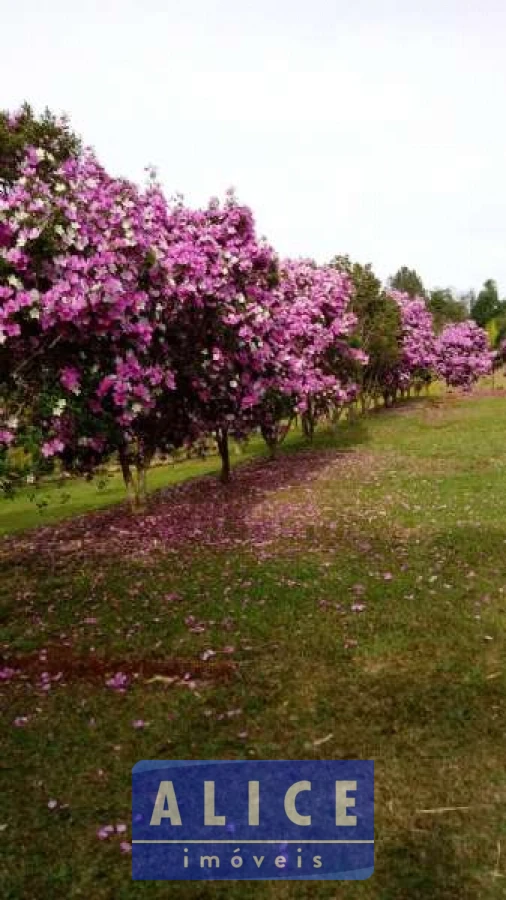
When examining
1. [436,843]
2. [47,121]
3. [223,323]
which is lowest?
[436,843]

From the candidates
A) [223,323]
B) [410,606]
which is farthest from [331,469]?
[410,606]

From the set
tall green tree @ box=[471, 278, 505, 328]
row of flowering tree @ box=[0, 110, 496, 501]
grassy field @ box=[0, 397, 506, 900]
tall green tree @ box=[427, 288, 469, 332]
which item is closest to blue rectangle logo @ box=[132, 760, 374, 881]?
grassy field @ box=[0, 397, 506, 900]

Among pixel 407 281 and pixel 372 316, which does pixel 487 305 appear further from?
pixel 372 316

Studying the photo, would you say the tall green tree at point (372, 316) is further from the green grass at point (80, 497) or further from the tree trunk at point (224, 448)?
the tree trunk at point (224, 448)

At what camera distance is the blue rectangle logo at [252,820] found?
6.93m

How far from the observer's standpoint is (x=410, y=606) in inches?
508

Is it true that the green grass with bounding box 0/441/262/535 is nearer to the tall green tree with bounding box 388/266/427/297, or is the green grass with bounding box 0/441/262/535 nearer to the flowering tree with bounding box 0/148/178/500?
the flowering tree with bounding box 0/148/178/500

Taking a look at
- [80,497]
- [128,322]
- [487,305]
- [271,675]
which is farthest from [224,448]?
[487,305]

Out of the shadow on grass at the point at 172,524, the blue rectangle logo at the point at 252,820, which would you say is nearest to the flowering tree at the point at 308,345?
the shadow on grass at the point at 172,524

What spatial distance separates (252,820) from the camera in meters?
7.58

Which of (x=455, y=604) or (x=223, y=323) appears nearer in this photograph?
(x=455, y=604)

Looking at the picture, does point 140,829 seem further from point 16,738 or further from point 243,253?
point 243,253

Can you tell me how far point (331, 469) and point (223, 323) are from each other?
12228mm

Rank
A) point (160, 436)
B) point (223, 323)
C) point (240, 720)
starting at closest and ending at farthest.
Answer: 1. point (240, 720)
2. point (223, 323)
3. point (160, 436)
